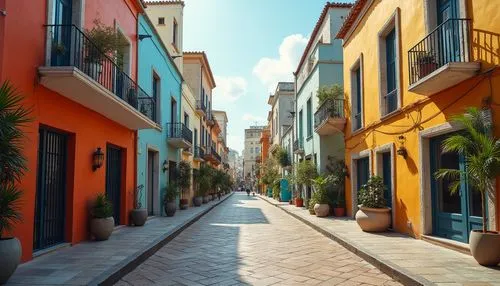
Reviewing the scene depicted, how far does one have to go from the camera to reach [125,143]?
12.0m

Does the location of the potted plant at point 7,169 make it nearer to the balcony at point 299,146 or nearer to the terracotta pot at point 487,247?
the terracotta pot at point 487,247

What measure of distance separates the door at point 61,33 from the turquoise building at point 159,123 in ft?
14.6

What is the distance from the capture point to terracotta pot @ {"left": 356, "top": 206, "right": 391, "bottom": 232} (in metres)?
10.4

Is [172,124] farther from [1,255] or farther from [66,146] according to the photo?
[1,255]

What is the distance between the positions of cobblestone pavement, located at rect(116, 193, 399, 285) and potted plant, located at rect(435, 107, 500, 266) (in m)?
1.40

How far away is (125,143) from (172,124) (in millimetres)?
6715

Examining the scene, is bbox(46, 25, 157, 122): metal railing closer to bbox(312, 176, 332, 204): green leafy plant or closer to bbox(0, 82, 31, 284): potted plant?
bbox(0, 82, 31, 284): potted plant

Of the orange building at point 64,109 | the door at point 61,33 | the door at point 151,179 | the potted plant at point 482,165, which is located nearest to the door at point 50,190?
the orange building at point 64,109

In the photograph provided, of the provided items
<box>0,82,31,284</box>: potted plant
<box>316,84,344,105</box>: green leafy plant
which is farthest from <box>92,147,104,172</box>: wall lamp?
<box>316,84,344,105</box>: green leafy plant

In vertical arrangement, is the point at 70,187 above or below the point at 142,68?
below

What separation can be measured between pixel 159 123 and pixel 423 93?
10042 millimetres

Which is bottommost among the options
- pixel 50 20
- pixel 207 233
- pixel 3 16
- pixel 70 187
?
pixel 207 233

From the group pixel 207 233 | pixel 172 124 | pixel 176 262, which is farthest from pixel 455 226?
pixel 172 124

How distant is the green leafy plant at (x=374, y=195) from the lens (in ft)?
35.1
